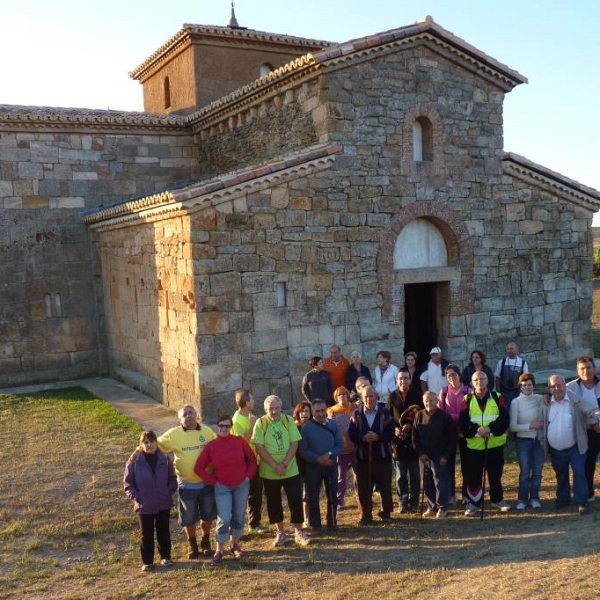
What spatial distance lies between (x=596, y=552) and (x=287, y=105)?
8874 millimetres

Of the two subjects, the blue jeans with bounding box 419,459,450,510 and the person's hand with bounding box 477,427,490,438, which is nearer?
the person's hand with bounding box 477,427,490,438

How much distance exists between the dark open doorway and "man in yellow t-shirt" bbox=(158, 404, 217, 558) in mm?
7366

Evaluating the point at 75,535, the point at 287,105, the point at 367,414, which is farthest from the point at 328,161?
the point at 75,535

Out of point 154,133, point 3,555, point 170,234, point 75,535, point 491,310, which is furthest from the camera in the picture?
point 154,133

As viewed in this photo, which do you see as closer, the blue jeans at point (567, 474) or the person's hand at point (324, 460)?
the person's hand at point (324, 460)

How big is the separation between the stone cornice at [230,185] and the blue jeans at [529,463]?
5.47 meters

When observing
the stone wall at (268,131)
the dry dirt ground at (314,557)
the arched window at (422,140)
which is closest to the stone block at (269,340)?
the dry dirt ground at (314,557)

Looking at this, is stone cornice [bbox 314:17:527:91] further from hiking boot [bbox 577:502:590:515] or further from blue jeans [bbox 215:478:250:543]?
hiking boot [bbox 577:502:590:515]

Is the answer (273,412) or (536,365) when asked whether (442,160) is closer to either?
(536,365)

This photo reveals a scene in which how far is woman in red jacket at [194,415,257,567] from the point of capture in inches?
240

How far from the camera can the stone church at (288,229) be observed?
34.1ft

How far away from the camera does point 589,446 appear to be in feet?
22.9

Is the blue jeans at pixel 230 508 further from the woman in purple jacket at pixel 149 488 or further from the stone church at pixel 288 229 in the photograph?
the stone church at pixel 288 229

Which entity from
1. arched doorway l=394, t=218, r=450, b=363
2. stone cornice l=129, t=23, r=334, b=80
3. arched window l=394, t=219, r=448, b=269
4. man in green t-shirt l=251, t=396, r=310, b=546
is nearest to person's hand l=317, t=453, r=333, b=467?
man in green t-shirt l=251, t=396, r=310, b=546
